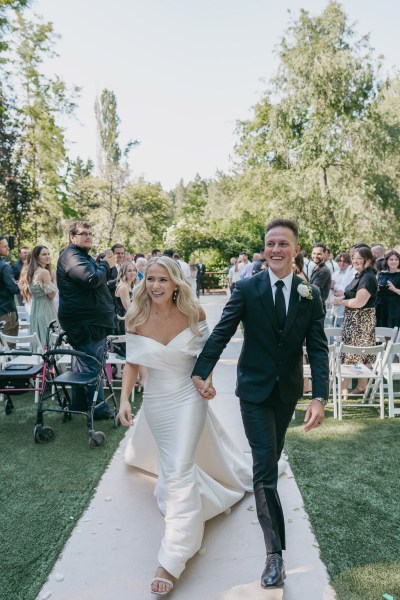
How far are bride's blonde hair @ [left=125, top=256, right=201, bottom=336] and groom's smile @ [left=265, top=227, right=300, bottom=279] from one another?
27.8 inches

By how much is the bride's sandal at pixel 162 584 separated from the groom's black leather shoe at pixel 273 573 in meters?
0.55

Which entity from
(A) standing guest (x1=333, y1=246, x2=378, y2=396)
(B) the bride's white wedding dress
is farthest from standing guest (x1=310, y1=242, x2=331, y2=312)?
(B) the bride's white wedding dress

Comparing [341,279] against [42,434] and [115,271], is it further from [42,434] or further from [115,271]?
[42,434]

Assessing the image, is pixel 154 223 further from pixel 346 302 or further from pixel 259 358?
pixel 259 358

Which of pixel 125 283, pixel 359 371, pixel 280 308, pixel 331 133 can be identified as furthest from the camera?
pixel 331 133

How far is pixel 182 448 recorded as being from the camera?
3098 millimetres

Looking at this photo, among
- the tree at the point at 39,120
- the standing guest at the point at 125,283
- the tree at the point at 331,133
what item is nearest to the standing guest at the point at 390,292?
the standing guest at the point at 125,283

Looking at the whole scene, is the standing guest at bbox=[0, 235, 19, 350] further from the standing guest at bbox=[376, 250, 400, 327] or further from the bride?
the standing guest at bbox=[376, 250, 400, 327]

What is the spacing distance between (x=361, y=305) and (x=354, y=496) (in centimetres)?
295

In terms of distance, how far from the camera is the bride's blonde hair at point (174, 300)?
3.40 meters

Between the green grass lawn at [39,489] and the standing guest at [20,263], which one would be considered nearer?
the green grass lawn at [39,489]

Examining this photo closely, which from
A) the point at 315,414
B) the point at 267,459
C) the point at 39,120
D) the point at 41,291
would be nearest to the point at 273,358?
the point at 315,414

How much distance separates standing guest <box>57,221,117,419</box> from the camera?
559cm

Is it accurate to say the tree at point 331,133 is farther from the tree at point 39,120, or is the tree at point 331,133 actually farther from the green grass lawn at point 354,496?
the green grass lawn at point 354,496
